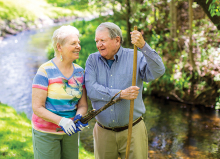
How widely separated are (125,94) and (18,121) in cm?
367

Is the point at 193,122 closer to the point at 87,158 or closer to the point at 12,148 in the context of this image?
the point at 87,158

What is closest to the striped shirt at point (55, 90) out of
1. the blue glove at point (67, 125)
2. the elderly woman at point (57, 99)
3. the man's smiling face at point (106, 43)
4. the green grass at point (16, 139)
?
the elderly woman at point (57, 99)

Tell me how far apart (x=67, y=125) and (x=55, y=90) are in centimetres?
34

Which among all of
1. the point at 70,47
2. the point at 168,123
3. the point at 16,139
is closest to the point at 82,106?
the point at 70,47

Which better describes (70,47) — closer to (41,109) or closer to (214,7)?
(41,109)

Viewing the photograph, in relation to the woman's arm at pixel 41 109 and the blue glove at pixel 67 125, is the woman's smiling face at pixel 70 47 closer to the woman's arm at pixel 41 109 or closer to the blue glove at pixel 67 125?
the woman's arm at pixel 41 109

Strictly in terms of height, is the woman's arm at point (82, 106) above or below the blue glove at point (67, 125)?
above

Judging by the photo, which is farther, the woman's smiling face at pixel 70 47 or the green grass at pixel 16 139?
the green grass at pixel 16 139

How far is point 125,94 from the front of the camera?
2.30 meters

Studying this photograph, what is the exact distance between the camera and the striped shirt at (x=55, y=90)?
2.28 metres

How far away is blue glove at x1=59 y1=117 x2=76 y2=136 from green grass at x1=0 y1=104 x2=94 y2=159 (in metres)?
1.78

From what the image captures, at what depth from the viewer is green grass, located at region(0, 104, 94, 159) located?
3.75m

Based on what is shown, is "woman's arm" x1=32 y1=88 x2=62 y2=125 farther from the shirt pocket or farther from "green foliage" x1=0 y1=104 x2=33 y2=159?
"green foliage" x1=0 y1=104 x2=33 y2=159

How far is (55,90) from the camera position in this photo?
2.31 metres
